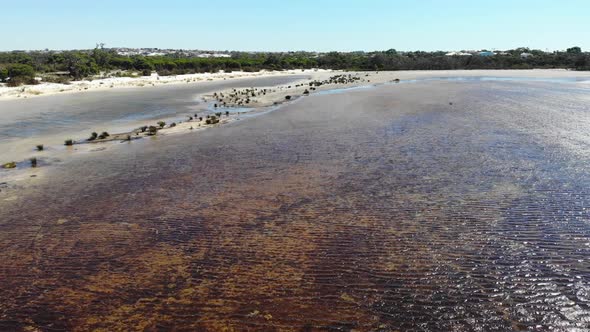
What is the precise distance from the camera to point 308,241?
846 centimetres

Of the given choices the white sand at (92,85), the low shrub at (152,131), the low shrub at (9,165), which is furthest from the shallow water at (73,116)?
the white sand at (92,85)

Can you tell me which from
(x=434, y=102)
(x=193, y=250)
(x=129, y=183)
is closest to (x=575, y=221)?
(x=193, y=250)

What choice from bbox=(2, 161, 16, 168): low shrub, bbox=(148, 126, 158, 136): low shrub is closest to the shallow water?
bbox=(2, 161, 16, 168): low shrub

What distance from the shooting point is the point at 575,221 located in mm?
8938

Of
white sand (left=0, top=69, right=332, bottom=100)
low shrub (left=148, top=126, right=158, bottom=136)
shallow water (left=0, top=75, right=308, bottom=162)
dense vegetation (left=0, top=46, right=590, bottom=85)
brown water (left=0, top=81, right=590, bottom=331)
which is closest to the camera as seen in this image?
brown water (left=0, top=81, right=590, bottom=331)

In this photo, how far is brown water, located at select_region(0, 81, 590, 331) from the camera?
609 cm

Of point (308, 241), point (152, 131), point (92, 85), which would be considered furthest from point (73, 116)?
point (92, 85)

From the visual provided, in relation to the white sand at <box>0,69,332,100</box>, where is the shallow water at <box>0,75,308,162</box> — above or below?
below

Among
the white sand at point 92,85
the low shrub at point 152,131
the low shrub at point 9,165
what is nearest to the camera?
the low shrub at point 9,165

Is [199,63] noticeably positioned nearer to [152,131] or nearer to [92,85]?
[92,85]

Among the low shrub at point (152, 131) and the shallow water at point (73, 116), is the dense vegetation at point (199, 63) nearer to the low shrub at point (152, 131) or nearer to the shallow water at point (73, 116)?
the shallow water at point (73, 116)

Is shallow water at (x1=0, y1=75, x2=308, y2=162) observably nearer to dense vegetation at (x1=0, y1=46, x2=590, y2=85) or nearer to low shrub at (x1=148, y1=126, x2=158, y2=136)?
low shrub at (x1=148, y1=126, x2=158, y2=136)

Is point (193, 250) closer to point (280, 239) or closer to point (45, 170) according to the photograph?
point (280, 239)

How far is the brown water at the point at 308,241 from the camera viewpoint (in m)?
6.09
